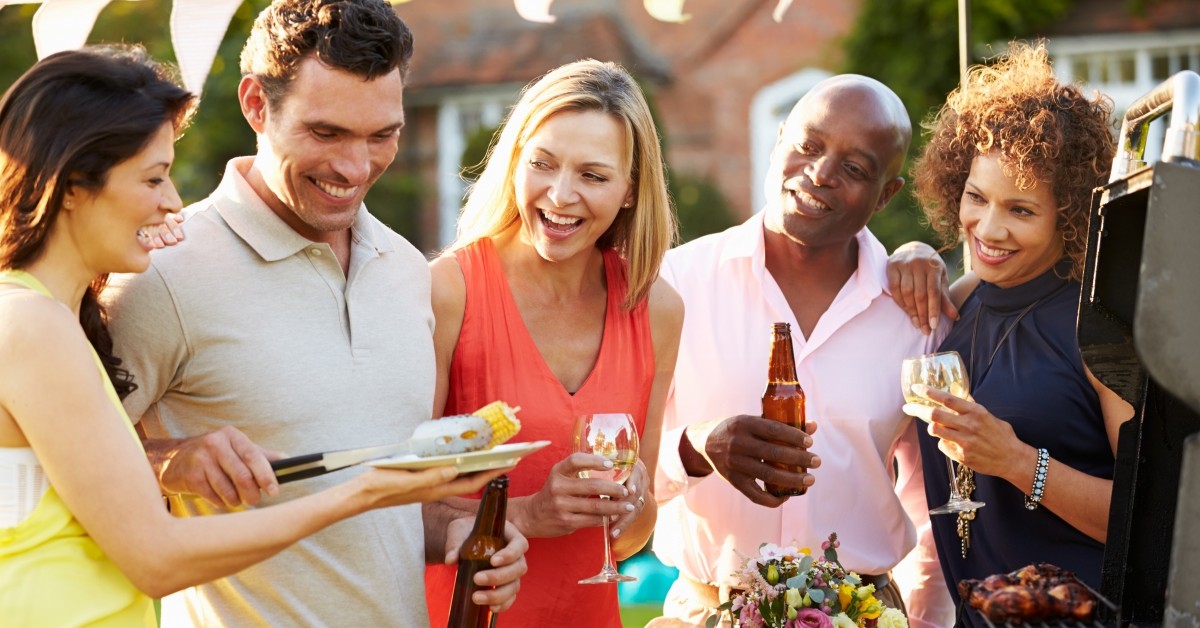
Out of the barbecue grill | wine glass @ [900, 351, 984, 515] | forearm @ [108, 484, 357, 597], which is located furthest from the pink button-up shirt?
forearm @ [108, 484, 357, 597]

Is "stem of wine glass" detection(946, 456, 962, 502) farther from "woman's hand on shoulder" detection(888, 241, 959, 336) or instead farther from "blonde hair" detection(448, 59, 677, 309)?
"blonde hair" detection(448, 59, 677, 309)

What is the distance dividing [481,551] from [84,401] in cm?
97

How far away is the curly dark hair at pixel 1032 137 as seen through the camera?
368cm

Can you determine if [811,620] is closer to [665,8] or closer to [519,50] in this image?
[665,8]

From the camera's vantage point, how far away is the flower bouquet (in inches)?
116

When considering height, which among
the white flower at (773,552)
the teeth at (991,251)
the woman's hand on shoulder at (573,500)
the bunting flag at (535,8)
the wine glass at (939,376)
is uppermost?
the bunting flag at (535,8)

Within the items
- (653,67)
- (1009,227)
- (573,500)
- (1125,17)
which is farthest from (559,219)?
(653,67)

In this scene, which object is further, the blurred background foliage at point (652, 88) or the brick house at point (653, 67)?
the brick house at point (653, 67)

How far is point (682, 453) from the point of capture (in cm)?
379

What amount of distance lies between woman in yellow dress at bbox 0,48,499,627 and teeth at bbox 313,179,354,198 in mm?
474

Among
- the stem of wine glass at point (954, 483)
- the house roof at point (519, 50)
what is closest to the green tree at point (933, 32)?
the house roof at point (519, 50)

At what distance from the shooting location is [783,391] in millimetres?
3369

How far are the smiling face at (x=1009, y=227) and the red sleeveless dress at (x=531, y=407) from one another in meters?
1.19

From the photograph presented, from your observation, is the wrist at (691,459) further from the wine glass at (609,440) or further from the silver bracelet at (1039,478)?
the silver bracelet at (1039,478)
